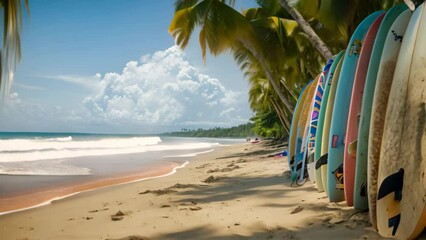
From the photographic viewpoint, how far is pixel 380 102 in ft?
8.20

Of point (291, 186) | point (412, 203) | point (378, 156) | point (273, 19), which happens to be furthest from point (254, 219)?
point (273, 19)

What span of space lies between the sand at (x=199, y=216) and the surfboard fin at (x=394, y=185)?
319mm

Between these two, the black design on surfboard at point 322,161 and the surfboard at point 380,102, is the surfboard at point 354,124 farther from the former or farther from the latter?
the black design on surfboard at point 322,161

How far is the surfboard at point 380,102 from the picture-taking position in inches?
96.0

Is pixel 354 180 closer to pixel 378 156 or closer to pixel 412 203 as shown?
pixel 378 156

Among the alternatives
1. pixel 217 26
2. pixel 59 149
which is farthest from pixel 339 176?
pixel 59 149

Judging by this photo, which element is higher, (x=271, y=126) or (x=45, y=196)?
(x=271, y=126)

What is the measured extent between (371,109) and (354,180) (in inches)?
26.2

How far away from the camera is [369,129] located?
2.64 meters

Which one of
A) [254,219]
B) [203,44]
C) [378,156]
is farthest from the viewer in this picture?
[203,44]

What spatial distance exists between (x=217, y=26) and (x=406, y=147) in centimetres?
708

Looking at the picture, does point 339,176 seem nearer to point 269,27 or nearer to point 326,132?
point 326,132

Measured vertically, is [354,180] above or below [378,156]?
below

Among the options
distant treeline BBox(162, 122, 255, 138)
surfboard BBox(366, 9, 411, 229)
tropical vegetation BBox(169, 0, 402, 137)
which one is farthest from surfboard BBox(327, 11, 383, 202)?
distant treeline BBox(162, 122, 255, 138)
